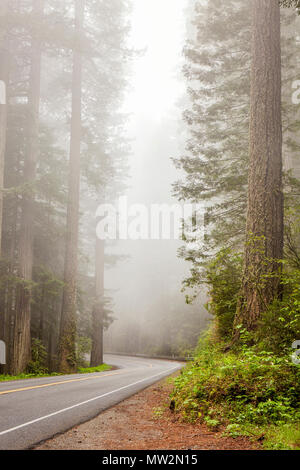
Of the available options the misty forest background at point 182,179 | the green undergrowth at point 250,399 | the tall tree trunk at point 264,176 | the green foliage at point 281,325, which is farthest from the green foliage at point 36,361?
the green foliage at point 281,325

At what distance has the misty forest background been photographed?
8.33 metres

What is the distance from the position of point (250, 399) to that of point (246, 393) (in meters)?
0.13

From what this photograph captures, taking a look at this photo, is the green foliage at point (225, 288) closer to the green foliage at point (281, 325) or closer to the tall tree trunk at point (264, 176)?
the tall tree trunk at point (264, 176)

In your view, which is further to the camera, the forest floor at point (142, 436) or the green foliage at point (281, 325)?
the green foliage at point (281, 325)

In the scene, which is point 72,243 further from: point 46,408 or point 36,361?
point 46,408

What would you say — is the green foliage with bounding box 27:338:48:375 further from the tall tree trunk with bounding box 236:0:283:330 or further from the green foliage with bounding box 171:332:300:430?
Result: the tall tree trunk with bounding box 236:0:283:330

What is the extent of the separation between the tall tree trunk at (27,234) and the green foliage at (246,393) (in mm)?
11780

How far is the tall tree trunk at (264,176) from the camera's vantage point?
7824 mm

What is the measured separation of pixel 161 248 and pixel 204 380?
43.5 meters

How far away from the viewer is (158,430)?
5.89 meters

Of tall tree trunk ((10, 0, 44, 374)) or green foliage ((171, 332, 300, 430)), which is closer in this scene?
green foliage ((171, 332, 300, 430))

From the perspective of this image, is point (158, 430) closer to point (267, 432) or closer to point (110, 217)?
point (267, 432)

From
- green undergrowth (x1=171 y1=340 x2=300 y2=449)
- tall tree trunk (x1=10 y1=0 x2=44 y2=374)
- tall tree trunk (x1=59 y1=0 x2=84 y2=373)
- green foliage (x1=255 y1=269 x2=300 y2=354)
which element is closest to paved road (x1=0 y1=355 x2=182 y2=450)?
green undergrowth (x1=171 y1=340 x2=300 y2=449)

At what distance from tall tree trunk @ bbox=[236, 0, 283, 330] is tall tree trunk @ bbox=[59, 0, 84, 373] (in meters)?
11.5
